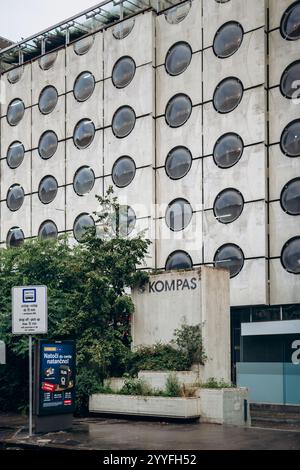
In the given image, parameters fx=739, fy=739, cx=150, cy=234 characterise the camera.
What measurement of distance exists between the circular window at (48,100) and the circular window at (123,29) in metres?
5.27

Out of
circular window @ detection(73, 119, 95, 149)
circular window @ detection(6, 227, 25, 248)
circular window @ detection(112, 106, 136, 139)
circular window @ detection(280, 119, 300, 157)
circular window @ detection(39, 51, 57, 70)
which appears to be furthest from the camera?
circular window @ detection(6, 227, 25, 248)

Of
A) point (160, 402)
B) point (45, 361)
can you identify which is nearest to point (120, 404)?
point (160, 402)

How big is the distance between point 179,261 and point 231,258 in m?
3.15

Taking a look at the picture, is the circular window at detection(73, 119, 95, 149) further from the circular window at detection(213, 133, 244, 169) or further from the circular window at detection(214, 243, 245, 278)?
the circular window at detection(214, 243, 245, 278)

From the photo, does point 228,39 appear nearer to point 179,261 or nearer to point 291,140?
point 291,140

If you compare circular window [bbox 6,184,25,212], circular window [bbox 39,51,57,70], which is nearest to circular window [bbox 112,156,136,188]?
circular window [bbox 6,184,25,212]

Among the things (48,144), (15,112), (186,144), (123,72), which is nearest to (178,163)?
(186,144)

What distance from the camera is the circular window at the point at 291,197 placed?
104 feet

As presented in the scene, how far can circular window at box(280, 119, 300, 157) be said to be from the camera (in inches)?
1265

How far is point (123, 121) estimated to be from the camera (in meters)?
38.1

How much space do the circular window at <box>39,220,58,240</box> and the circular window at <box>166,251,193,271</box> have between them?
8088mm

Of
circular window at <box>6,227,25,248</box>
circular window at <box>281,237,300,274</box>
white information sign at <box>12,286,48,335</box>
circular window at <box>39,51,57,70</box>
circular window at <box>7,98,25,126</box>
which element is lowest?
white information sign at <box>12,286,48,335</box>

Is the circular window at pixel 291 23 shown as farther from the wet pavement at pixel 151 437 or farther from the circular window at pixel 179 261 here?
the wet pavement at pixel 151 437
